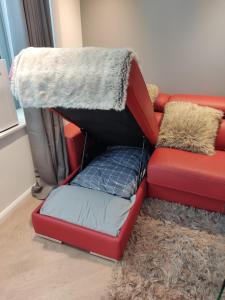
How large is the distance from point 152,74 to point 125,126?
1.31m

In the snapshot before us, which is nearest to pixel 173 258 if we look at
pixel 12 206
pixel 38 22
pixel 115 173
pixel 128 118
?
pixel 115 173

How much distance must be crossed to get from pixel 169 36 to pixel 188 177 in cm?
159

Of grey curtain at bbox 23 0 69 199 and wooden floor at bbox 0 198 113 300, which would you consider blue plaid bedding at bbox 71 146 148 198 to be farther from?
wooden floor at bbox 0 198 113 300

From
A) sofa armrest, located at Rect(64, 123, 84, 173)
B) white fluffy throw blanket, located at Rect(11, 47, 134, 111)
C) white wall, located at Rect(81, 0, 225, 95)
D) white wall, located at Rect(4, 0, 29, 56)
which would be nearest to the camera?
white fluffy throw blanket, located at Rect(11, 47, 134, 111)

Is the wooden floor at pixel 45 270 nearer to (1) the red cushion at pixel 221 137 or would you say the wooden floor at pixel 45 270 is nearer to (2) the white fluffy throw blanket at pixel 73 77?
(2) the white fluffy throw blanket at pixel 73 77

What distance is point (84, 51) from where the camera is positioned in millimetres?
1087

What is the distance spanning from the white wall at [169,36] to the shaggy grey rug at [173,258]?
1473 millimetres

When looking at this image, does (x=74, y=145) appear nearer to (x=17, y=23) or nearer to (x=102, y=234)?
(x=102, y=234)

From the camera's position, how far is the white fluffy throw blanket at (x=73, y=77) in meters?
1.02

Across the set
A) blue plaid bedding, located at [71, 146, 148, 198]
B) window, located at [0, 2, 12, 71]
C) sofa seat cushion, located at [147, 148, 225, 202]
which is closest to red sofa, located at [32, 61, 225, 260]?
sofa seat cushion, located at [147, 148, 225, 202]

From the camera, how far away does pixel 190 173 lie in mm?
1718

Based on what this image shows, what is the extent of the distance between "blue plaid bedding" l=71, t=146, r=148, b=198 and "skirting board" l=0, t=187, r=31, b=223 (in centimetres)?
53

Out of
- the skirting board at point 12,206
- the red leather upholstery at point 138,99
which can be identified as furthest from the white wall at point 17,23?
the skirting board at point 12,206

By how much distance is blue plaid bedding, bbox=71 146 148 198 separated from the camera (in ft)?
5.90
